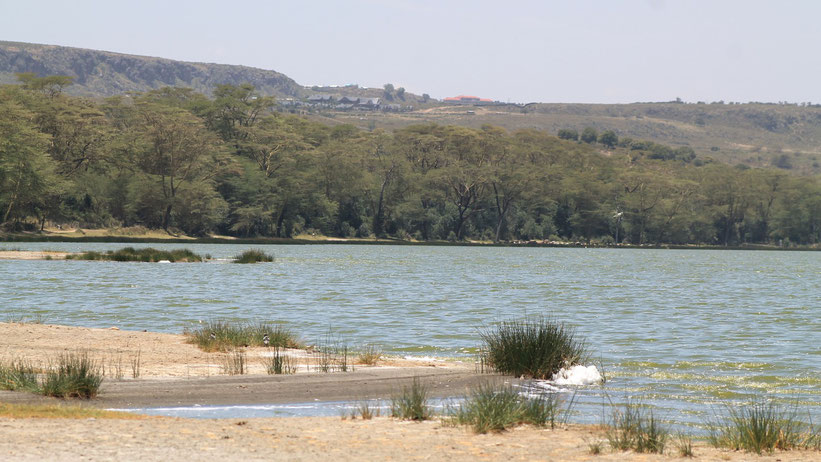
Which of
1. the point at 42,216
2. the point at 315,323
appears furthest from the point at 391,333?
the point at 42,216

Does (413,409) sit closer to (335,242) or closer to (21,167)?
(21,167)

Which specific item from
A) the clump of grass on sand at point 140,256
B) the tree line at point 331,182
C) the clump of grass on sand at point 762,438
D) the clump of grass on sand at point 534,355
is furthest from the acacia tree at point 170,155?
the clump of grass on sand at point 762,438

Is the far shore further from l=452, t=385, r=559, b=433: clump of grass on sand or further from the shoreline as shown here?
l=452, t=385, r=559, b=433: clump of grass on sand

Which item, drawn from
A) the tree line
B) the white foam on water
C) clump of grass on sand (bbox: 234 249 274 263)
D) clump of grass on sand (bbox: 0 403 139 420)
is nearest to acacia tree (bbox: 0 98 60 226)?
the tree line

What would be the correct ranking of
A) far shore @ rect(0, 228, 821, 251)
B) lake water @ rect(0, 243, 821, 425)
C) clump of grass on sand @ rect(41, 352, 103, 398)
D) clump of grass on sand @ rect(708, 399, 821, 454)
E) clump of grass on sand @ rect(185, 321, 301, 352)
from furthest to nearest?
far shore @ rect(0, 228, 821, 251) → clump of grass on sand @ rect(185, 321, 301, 352) → lake water @ rect(0, 243, 821, 425) → clump of grass on sand @ rect(41, 352, 103, 398) → clump of grass on sand @ rect(708, 399, 821, 454)

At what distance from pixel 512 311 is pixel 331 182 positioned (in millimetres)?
89959

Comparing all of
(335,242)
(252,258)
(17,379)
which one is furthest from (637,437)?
(335,242)

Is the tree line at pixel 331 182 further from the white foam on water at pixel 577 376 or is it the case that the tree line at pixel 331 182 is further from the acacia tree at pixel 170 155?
the white foam on water at pixel 577 376

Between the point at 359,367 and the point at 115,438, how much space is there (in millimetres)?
8023

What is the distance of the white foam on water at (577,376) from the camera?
16.6 metres

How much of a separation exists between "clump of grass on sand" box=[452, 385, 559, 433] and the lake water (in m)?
1.62

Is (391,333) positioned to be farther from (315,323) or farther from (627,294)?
(627,294)

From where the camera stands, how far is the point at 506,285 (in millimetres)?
50625

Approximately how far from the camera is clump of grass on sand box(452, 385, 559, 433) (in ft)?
37.6
